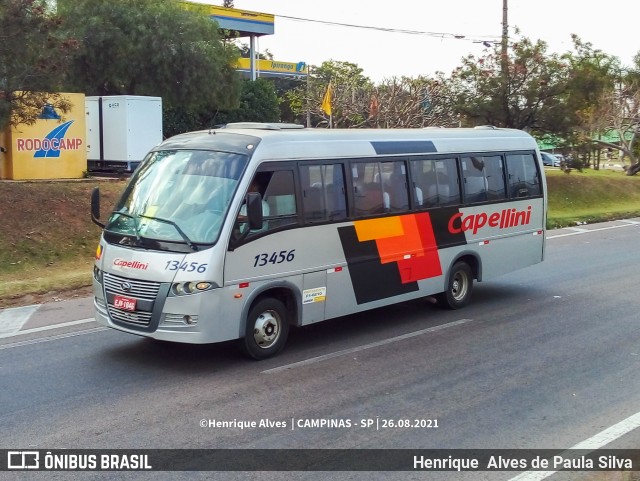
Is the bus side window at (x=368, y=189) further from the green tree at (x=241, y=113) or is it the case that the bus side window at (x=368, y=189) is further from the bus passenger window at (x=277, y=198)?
the green tree at (x=241, y=113)

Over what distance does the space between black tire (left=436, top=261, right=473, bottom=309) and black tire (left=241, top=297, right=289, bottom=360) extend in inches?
132

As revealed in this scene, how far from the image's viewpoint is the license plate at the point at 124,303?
8312 millimetres

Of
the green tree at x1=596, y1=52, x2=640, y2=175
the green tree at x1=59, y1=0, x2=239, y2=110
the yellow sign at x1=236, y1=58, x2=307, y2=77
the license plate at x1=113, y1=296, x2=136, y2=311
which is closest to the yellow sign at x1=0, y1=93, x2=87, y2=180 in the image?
the green tree at x1=59, y1=0, x2=239, y2=110

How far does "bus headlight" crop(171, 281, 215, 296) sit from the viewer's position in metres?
8.06

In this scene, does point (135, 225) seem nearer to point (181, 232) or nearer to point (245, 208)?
point (181, 232)

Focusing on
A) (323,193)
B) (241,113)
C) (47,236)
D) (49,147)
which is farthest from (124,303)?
(241,113)

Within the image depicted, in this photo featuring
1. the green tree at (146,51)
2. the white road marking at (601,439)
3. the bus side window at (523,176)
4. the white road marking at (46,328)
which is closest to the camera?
the white road marking at (601,439)

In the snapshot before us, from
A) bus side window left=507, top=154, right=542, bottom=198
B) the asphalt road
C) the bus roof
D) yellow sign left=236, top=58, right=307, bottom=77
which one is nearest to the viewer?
the asphalt road

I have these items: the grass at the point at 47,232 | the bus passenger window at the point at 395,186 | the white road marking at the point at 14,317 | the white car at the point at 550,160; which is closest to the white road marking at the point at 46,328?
the white road marking at the point at 14,317

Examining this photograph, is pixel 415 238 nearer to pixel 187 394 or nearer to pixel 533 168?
pixel 533 168

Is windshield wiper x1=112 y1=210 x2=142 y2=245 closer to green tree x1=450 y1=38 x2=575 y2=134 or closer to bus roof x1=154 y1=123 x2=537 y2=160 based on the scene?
bus roof x1=154 y1=123 x2=537 y2=160

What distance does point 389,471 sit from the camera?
6.02 metres

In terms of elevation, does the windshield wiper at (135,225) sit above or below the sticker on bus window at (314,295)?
above

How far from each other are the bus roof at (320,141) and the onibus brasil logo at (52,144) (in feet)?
38.7
